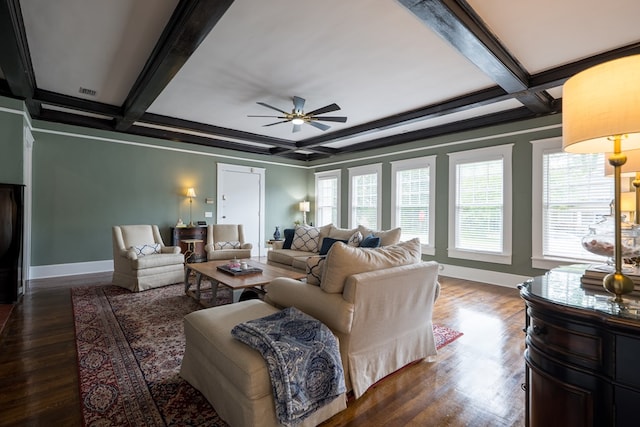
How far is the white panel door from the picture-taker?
7.18 m

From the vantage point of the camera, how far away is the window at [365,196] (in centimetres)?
695

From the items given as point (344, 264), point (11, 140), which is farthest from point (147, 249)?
point (344, 264)

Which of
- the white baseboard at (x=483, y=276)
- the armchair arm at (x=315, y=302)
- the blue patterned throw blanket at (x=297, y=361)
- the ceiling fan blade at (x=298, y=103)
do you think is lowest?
the white baseboard at (x=483, y=276)

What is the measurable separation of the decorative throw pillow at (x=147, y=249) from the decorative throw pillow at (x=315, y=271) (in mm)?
3429

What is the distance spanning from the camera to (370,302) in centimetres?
194

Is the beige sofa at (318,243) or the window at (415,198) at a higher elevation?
the window at (415,198)

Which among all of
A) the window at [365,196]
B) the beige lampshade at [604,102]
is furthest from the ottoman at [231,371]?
the window at [365,196]

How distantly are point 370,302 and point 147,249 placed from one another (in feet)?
13.3

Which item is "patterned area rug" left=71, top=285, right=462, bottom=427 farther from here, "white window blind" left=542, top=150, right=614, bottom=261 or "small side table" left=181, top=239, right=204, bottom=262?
"white window blind" left=542, top=150, right=614, bottom=261

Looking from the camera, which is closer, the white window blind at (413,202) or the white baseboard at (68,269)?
the white baseboard at (68,269)

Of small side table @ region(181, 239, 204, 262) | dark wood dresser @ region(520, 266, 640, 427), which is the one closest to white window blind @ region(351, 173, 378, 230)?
small side table @ region(181, 239, 204, 262)

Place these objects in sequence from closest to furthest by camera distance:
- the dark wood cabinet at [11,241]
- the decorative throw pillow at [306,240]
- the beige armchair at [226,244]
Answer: the dark wood cabinet at [11,241] < the beige armchair at [226,244] < the decorative throw pillow at [306,240]

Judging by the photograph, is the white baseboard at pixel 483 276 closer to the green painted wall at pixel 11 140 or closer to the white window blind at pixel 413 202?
the white window blind at pixel 413 202

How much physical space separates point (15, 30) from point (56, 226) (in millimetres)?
3809
